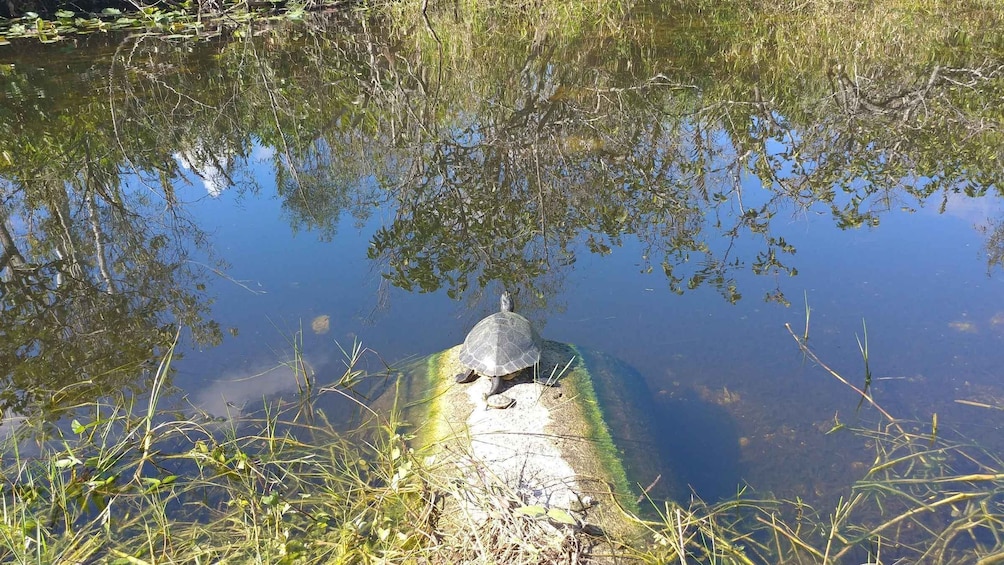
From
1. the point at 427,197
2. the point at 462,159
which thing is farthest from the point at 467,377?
the point at 462,159

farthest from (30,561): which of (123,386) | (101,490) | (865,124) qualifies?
(865,124)

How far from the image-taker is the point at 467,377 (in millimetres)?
3457

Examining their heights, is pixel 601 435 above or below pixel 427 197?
below

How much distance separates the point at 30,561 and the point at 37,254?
3709 mm

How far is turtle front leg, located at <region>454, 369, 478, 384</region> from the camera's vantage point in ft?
11.3

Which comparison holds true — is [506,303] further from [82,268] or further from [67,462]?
[82,268]

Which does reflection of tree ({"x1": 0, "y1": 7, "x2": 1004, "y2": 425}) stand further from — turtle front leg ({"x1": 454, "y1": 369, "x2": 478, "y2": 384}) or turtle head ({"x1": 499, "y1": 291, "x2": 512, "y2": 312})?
turtle front leg ({"x1": 454, "y1": 369, "x2": 478, "y2": 384})

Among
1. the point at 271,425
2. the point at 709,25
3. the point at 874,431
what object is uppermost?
the point at 709,25

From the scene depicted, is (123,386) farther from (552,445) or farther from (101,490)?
(552,445)

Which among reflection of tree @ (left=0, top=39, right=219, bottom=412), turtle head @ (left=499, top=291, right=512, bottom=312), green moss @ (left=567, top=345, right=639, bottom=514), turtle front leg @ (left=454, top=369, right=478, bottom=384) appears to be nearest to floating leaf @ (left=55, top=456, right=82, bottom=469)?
reflection of tree @ (left=0, top=39, right=219, bottom=412)

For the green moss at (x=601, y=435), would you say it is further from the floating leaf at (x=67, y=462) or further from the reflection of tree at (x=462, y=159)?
the floating leaf at (x=67, y=462)

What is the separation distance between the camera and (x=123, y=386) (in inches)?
134

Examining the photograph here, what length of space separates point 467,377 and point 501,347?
32cm

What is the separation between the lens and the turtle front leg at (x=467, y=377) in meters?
3.46
